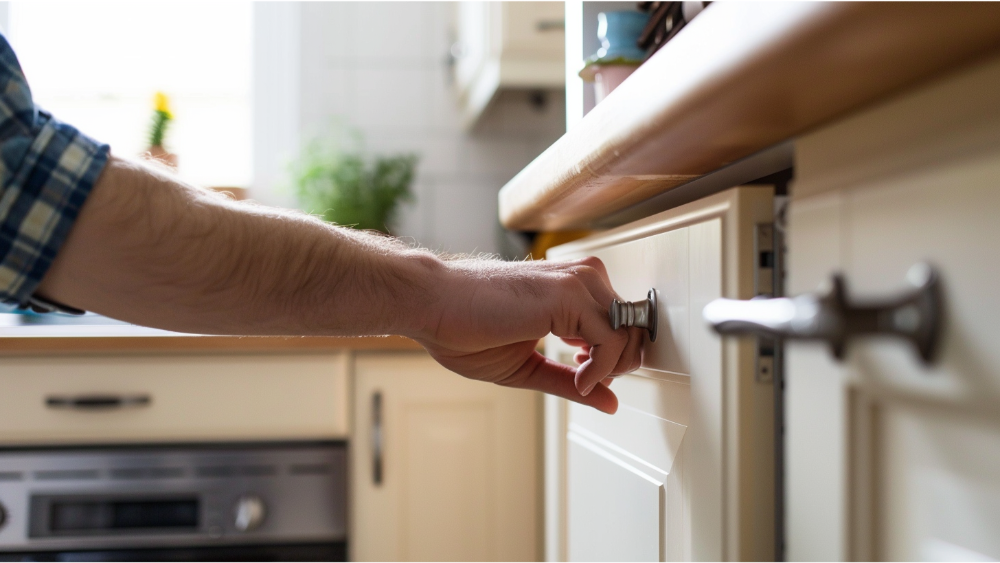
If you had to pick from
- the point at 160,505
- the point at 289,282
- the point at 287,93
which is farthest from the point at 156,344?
the point at 287,93

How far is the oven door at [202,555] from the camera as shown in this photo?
112 centimetres

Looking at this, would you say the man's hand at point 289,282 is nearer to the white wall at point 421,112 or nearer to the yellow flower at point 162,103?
the white wall at point 421,112

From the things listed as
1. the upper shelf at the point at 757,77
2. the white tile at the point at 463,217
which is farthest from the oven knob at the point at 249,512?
the white tile at the point at 463,217

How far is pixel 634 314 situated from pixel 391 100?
1.59 m

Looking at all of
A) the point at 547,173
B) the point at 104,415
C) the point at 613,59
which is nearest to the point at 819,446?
the point at 547,173

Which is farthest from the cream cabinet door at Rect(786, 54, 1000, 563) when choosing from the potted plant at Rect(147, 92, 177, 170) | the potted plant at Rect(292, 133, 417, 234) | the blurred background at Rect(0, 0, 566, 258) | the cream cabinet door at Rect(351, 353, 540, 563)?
the potted plant at Rect(147, 92, 177, 170)

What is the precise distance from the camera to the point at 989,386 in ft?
0.76

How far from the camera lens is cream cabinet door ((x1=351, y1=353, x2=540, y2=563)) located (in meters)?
1.17

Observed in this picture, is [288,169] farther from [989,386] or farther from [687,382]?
[989,386]

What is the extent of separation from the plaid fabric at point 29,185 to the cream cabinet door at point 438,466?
28.8 inches

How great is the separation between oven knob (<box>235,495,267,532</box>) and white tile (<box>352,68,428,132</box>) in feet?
3.68

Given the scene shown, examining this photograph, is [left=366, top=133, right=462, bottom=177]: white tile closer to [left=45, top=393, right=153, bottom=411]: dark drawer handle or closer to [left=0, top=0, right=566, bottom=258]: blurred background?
[left=0, top=0, right=566, bottom=258]: blurred background

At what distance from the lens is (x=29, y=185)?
47 centimetres

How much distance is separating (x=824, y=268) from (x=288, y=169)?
5.33 ft
